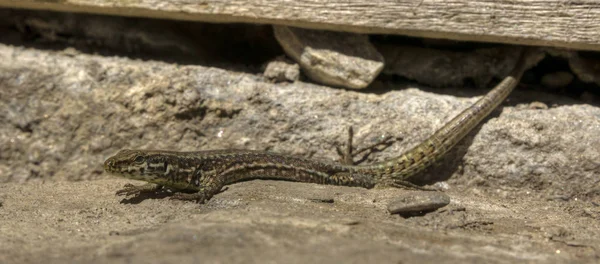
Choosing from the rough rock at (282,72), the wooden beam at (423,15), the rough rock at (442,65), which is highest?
the wooden beam at (423,15)

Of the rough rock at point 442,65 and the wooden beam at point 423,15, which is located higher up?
the wooden beam at point 423,15

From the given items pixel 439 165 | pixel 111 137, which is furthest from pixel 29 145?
pixel 439 165

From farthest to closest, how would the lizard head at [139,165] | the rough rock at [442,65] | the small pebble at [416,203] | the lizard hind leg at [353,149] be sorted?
the rough rock at [442,65] → the lizard hind leg at [353,149] → the lizard head at [139,165] → the small pebble at [416,203]

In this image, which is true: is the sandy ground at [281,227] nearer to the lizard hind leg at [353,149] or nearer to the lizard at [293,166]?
the lizard at [293,166]

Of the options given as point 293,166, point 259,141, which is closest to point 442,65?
point 293,166

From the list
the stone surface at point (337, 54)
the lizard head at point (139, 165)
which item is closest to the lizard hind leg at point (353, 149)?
the stone surface at point (337, 54)

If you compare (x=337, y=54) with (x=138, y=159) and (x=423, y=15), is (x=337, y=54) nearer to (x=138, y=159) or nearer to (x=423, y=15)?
(x=423, y=15)

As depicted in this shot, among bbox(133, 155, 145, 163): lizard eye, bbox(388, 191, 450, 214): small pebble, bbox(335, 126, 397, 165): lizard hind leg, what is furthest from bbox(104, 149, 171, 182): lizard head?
bbox(388, 191, 450, 214): small pebble
